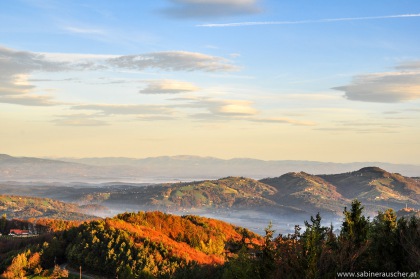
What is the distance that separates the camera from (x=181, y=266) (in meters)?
100

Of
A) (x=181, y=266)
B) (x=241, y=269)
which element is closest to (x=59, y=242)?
(x=181, y=266)

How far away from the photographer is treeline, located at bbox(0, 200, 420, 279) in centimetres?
4312

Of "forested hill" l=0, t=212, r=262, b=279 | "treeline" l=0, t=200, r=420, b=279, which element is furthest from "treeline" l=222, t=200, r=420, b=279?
"forested hill" l=0, t=212, r=262, b=279

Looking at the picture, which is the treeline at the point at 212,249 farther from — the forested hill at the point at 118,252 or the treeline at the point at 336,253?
the forested hill at the point at 118,252

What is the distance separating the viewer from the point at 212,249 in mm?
141000

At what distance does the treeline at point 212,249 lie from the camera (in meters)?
43.1

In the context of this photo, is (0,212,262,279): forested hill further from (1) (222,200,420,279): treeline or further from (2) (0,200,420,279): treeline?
(1) (222,200,420,279): treeline

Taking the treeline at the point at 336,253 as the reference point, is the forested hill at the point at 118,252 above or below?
below

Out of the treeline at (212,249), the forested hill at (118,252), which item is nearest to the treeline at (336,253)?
the treeline at (212,249)

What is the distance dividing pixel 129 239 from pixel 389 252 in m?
70.6

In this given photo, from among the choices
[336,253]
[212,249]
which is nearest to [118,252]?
[212,249]

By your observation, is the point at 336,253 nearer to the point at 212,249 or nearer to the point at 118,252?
the point at 118,252

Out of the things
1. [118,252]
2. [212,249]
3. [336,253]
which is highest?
[336,253]

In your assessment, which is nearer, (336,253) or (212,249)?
(336,253)
